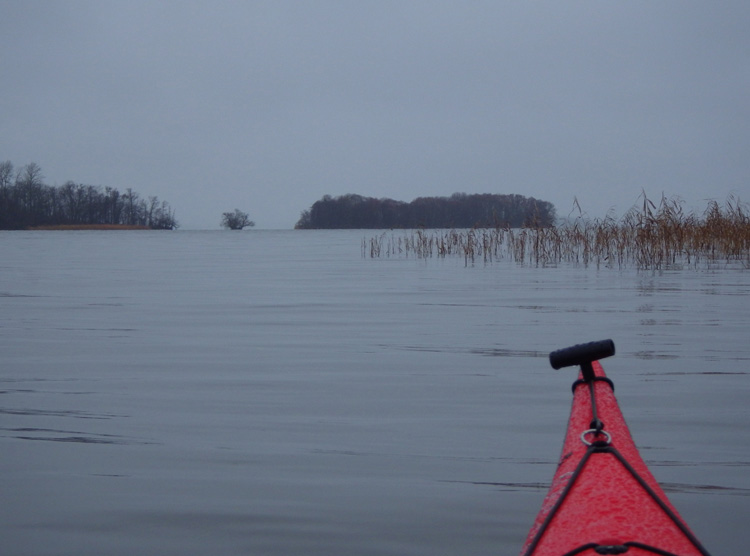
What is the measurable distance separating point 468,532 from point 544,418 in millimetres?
1488

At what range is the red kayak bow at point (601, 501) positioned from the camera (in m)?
1.45

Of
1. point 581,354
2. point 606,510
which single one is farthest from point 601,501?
point 581,354

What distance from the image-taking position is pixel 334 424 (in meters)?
3.75

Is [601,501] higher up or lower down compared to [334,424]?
higher up

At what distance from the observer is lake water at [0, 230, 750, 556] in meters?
2.52

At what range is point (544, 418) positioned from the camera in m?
3.85

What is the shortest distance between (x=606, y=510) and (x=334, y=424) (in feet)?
7.52

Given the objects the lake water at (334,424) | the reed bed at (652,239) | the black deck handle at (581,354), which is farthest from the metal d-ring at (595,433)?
the reed bed at (652,239)

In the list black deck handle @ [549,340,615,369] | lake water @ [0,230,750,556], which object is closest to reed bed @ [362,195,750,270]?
lake water @ [0,230,750,556]

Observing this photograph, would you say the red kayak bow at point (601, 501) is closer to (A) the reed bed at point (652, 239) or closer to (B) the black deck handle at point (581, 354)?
(B) the black deck handle at point (581, 354)

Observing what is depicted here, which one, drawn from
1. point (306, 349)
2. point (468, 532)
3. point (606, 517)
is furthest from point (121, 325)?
point (606, 517)

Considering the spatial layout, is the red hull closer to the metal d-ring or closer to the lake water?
the metal d-ring

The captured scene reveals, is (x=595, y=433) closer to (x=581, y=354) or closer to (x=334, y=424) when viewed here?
(x=581, y=354)

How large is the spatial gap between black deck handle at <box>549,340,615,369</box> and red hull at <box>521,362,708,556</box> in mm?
171
